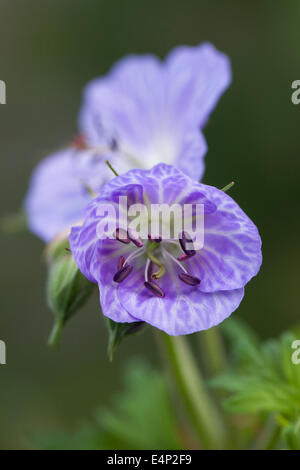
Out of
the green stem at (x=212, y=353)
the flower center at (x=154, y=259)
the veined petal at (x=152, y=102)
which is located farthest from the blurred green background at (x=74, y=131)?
the flower center at (x=154, y=259)

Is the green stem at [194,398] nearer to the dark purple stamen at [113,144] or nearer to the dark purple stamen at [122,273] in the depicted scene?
the dark purple stamen at [122,273]


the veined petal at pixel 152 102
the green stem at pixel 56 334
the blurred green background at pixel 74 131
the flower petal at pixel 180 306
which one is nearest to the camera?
the flower petal at pixel 180 306

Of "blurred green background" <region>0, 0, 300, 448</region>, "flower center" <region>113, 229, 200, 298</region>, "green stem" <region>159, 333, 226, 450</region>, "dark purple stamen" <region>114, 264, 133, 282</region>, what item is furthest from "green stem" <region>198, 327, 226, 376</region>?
"blurred green background" <region>0, 0, 300, 448</region>

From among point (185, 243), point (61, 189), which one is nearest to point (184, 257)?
point (185, 243)

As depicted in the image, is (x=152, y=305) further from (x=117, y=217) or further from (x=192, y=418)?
(x=192, y=418)

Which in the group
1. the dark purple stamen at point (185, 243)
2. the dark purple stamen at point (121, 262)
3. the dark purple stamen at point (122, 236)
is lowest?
the dark purple stamen at point (121, 262)
